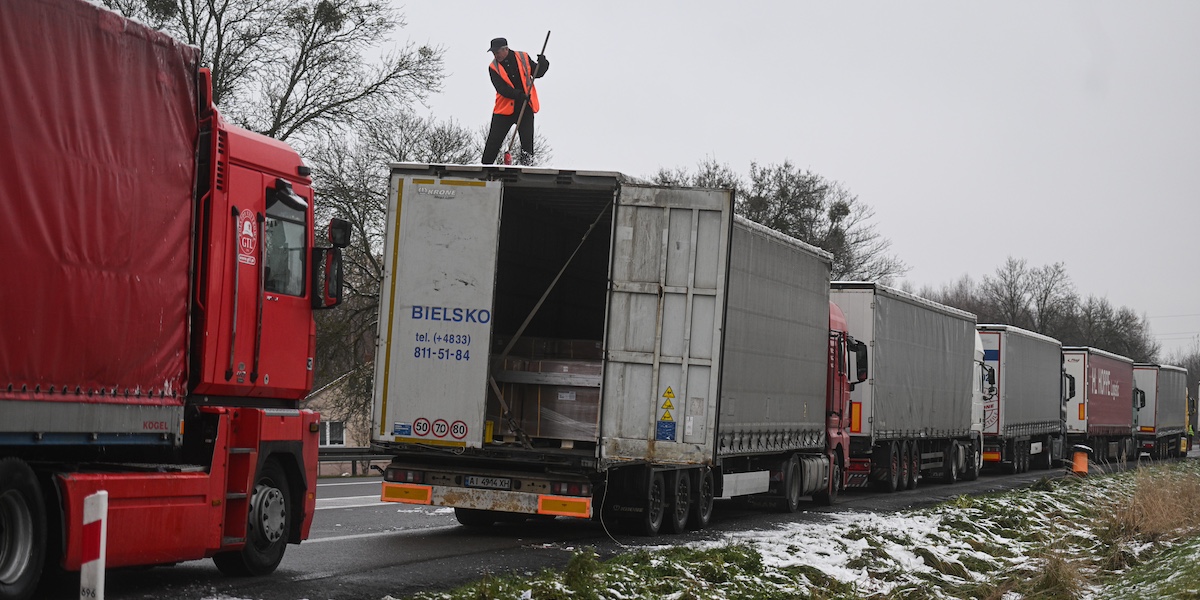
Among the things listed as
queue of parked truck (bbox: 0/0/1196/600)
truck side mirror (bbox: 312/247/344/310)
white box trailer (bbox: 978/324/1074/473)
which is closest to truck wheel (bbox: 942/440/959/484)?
white box trailer (bbox: 978/324/1074/473)

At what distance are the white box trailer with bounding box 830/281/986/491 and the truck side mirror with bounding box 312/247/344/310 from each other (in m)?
14.2

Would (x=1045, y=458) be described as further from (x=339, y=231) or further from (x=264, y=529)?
(x=264, y=529)

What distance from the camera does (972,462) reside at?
31453 mm

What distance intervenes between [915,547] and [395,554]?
199 inches

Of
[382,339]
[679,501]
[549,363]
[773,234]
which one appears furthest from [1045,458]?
[382,339]

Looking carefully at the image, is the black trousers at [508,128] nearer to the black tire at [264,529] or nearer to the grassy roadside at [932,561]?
the grassy roadside at [932,561]

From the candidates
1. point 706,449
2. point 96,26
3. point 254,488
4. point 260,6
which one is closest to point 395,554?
point 254,488

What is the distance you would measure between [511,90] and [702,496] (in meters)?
5.18

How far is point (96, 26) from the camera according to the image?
809 cm

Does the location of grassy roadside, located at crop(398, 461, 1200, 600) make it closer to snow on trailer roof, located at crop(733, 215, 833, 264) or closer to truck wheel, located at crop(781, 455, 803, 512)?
truck wheel, located at crop(781, 455, 803, 512)

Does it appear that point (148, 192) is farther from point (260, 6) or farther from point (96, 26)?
point (260, 6)

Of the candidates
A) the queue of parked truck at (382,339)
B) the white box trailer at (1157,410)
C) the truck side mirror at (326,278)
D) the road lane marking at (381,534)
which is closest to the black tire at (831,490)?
the queue of parked truck at (382,339)

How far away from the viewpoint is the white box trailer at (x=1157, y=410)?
2010 inches

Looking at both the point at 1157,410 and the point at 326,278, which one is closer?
the point at 326,278
